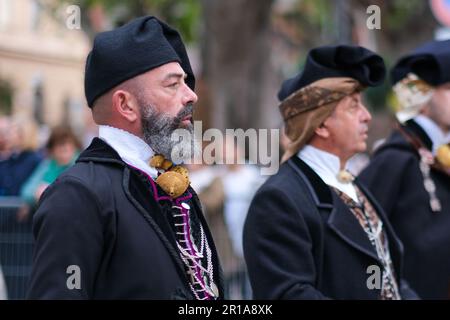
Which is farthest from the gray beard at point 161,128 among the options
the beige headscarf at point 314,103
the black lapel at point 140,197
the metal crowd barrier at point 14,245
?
the metal crowd barrier at point 14,245

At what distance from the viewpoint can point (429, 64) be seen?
6164mm

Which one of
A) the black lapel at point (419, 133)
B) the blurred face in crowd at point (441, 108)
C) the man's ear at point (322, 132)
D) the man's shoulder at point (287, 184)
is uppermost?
the blurred face in crowd at point (441, 108)

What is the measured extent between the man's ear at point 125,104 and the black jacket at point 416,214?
8.23 ft

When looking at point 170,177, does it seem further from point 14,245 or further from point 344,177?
point 14,245

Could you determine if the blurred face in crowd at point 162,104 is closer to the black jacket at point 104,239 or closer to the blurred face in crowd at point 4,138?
the black jacket at point 104,239

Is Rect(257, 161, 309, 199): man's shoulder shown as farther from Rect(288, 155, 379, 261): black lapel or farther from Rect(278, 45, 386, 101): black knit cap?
Rect(278, 45, 386, 101): black knit cap

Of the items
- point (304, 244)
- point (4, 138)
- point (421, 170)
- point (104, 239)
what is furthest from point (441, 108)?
point (4, 138)

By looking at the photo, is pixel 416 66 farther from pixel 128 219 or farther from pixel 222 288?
pixel 128 219

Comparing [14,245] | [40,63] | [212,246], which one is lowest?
[14,245]

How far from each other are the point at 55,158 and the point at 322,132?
4.69 metres

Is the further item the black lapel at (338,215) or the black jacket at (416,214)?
the black jacket at (416,214)

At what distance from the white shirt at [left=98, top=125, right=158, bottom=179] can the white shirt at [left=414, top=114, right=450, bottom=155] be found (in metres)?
2.76

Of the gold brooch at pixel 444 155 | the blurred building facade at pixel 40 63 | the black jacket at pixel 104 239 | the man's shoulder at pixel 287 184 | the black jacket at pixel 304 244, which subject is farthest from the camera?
the blurred building facade at pixel 40 63

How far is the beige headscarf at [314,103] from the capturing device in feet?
16.2
